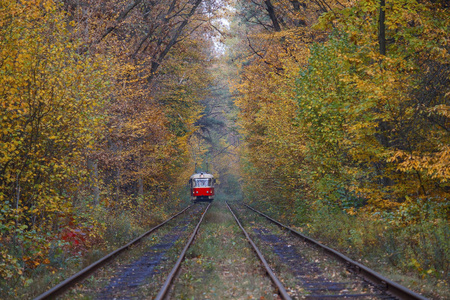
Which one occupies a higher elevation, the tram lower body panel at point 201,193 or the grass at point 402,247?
the grass at point 402,247

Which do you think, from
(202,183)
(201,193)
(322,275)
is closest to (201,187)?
(202,183)

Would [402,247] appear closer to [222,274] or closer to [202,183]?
[222,274]

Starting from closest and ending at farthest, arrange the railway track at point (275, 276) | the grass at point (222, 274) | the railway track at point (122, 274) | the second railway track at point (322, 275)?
the second railway track at point (322, 275) → the railway track at point (275, 276) → the grass at point (222, 274) → the railway track at point (122, 274)

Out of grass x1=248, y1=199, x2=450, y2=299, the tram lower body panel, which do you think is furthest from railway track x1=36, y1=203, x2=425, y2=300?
the tram lower body panel

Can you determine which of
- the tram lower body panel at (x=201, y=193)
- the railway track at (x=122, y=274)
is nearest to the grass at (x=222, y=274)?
the railway track at (x=122, y=274)

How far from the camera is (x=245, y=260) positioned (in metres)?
10.4

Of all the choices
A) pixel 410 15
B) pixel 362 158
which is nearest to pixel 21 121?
pixel 362 158

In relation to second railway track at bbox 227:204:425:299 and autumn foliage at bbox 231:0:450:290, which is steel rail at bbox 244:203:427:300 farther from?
autumn foliage at bbox 231:0:450:290

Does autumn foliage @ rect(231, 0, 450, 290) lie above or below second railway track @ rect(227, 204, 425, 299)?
above

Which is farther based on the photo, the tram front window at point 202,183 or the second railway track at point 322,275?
the tram front window at point 202,183

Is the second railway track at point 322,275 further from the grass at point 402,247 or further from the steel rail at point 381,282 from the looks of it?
the grass at point 402,247

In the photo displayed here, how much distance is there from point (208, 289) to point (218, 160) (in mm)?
63553

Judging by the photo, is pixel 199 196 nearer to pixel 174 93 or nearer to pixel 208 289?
pixel 174 93

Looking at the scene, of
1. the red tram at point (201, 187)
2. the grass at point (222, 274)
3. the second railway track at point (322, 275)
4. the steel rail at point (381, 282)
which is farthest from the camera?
the red tram at point (201, 187)
